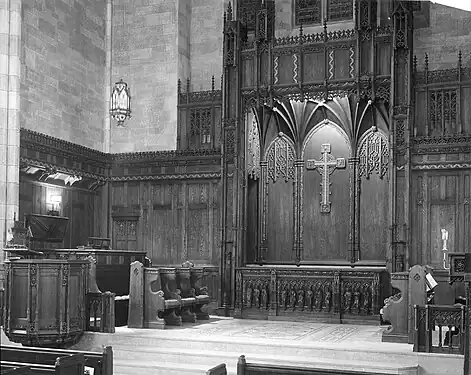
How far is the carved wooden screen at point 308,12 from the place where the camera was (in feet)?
57.8

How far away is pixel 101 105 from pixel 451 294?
9.63m

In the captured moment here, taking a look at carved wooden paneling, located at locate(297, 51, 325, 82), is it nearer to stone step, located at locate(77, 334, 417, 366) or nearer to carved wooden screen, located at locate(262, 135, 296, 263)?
carved wooden screen, located at locate(262, 135, 296, 263)

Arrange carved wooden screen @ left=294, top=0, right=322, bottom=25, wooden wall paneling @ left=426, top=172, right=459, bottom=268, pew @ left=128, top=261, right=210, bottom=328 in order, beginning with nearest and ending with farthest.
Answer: pew @ left=128, top=261, right=210, bottom=328
wooden wall paneling @ left=426, top=172, right=459, bottom=268
carved wooden screen @ left=294, top=0, right=322, bottom=25

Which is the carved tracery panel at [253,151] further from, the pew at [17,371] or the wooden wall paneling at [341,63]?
the pew at [17,371]

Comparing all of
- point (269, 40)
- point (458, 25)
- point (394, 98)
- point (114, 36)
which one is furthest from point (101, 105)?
point (458, 25)

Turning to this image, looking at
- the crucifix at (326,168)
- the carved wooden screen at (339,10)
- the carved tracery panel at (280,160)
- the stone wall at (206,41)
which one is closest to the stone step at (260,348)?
the crucifix at (326,168)

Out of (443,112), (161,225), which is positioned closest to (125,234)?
(161,225)

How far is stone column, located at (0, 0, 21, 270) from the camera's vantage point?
1279 centimetres

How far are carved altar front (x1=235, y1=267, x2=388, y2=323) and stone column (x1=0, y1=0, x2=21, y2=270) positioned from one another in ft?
16.6

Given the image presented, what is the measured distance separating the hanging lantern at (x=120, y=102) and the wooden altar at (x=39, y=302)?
22.7ft

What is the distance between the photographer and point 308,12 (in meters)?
17.7

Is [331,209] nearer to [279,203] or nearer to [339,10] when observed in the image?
[279,203]

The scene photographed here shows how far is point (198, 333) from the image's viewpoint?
11.5 meters

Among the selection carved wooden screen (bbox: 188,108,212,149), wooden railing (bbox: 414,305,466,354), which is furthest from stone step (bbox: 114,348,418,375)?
carved wooden screen (bbox: 188,108,212,149)
